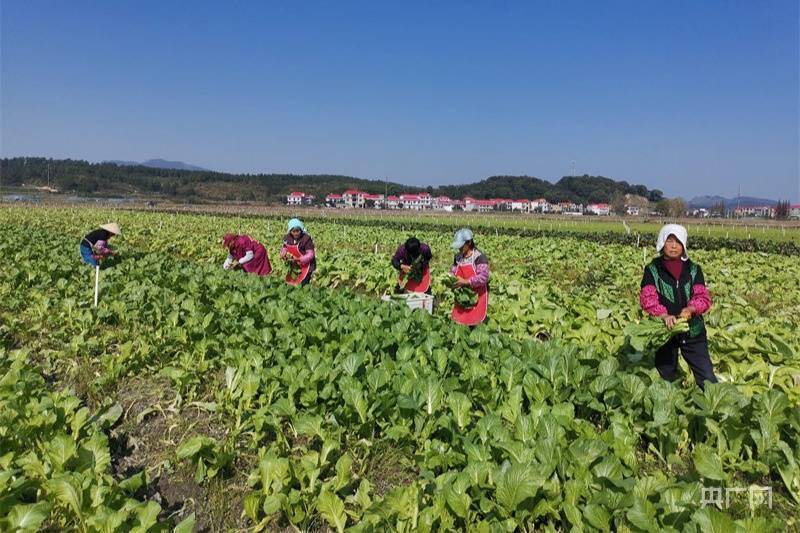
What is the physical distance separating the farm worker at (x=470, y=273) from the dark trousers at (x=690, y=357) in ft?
6.87

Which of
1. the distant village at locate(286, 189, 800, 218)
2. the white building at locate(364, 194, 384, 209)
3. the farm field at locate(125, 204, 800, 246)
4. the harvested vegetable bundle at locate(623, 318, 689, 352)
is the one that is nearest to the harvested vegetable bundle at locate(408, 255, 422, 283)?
the harvested vegetable bundle at locate(623, 318, 689, 352)

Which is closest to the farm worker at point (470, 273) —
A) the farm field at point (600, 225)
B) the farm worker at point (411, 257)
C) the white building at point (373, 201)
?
the farm worker at point (411, 257)

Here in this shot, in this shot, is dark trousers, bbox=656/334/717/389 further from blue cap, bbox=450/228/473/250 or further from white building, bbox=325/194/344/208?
white building, bbox=325/194/344/208

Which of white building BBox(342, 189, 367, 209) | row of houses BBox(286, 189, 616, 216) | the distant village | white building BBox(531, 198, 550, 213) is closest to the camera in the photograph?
the distant village

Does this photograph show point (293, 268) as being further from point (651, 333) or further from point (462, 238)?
point (651, 333)

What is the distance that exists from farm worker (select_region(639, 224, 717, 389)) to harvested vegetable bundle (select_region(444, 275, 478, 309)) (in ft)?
7.19

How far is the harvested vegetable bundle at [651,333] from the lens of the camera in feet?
13.6

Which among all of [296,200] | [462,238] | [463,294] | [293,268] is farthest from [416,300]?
[296,200]

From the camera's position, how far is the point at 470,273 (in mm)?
6215

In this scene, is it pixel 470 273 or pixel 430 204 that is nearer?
pixel 470 273

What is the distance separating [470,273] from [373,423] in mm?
2893

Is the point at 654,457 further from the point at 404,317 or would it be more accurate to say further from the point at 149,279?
the point at 149,279

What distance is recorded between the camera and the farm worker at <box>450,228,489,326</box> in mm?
6031

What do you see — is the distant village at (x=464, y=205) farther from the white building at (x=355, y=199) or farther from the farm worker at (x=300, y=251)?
the farm worker at (x=300, y=251)
